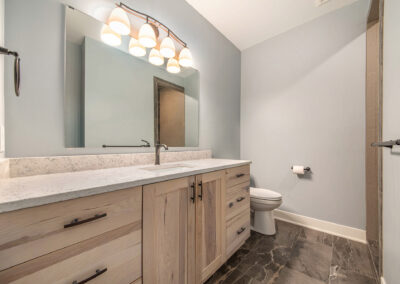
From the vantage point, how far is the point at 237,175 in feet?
4.87

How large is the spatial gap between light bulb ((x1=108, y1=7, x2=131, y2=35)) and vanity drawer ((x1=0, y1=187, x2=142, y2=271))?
119 centimetres

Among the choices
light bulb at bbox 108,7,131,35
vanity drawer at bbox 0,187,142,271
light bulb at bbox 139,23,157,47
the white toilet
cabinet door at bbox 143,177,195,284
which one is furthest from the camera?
the white toilet

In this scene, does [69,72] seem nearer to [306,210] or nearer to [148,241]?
[148,241]

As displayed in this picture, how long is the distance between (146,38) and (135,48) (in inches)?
4.9

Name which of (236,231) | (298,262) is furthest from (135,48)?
(298,262)

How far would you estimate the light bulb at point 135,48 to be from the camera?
1.34 m

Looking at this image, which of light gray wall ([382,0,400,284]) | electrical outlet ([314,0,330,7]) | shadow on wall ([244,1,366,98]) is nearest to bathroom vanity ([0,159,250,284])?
light gray wall ([382,0,400,284])

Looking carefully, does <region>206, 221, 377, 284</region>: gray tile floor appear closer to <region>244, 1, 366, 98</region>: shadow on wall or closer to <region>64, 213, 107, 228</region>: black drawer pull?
<region>64, 213, 107, 228</region>: black drawer pull

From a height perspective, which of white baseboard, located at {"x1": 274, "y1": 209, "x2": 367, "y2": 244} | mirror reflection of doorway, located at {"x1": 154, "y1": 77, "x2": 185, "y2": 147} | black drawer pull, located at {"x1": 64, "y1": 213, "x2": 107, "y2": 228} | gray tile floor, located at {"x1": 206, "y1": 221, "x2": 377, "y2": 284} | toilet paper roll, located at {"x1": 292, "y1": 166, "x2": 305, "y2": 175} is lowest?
gray tile floor, located at {"x1": 206, "y1": 221, "x2": 377, "y2": 284}

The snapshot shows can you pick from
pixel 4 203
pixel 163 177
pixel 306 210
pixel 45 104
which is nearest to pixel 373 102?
pixel 306 210

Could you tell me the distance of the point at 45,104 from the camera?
0.96 metres

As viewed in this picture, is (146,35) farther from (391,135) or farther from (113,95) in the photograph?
(391,135)

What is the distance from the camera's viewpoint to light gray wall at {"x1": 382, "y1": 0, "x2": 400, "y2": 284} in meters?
0.83

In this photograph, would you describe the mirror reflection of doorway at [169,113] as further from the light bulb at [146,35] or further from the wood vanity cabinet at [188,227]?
the wood vanity cabinet at [188,227]
